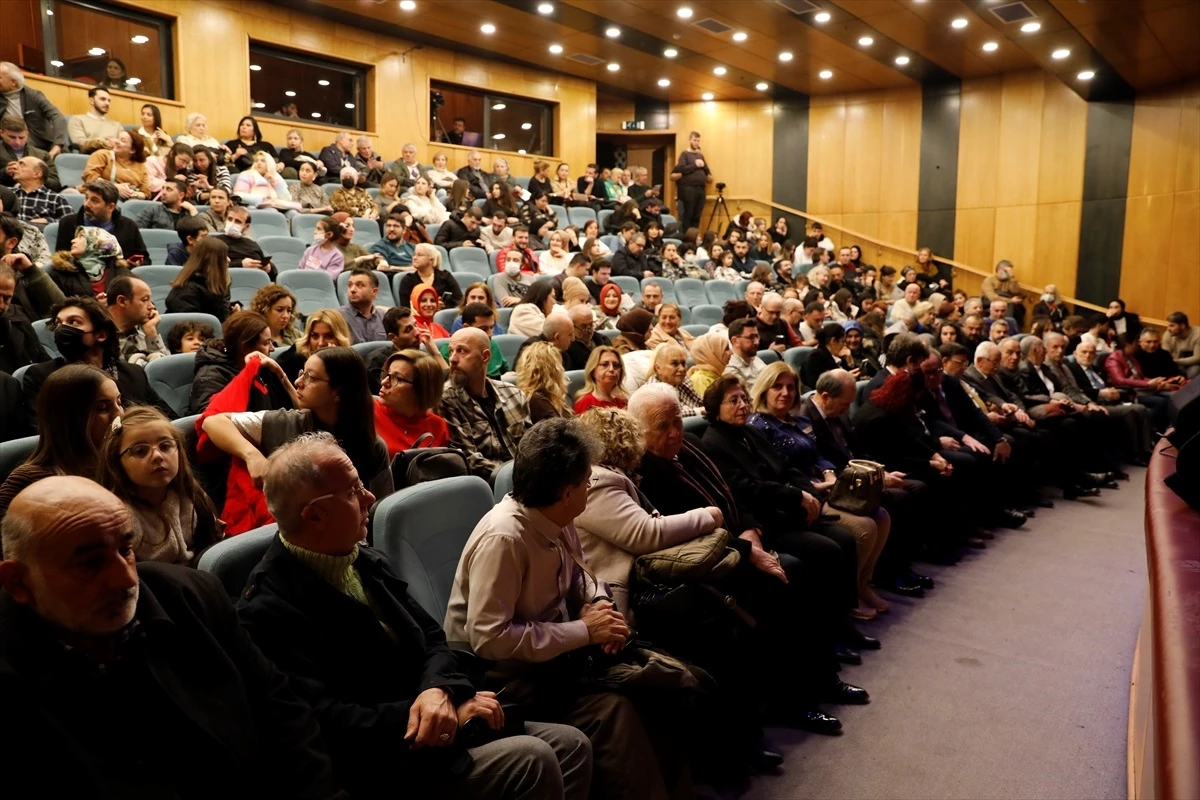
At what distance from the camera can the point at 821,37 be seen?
27.8 feet

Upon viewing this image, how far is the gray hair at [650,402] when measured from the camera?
2.25 m

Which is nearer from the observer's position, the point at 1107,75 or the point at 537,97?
the point at 1107,75

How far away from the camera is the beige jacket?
6.43 ft

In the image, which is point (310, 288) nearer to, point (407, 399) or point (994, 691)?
point (407, 399)

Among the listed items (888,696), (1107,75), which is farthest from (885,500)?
(1107,75)

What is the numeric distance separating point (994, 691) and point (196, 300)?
3.54 m

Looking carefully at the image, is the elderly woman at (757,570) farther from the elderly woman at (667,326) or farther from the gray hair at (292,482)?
the elderly woman at (667,326)

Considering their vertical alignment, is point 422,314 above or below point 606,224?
below

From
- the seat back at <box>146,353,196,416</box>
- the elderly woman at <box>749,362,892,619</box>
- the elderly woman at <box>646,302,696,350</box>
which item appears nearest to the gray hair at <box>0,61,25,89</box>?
the seat back at <box>146,353,196,416</box>

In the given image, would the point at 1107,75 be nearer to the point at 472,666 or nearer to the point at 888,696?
the point at 888,696

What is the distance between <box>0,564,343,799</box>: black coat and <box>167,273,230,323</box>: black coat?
2906 millimetres

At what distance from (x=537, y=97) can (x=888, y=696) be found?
31.2ft

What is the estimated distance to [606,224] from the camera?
9242 mm

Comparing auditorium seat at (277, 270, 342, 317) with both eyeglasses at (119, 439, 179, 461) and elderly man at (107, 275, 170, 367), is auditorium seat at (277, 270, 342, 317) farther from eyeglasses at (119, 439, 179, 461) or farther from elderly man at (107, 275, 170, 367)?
eyeglasses at (119, 439, 179, 461)
